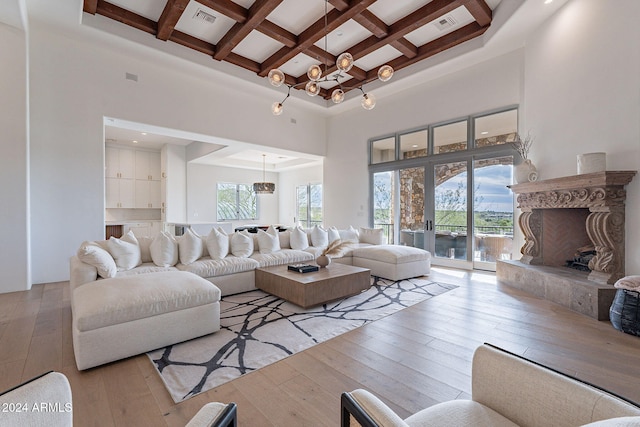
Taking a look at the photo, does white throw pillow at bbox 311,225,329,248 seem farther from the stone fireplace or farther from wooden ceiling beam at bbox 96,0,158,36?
wooden ceiling beam at bbox 96,0,158,36

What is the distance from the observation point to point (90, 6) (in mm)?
4180

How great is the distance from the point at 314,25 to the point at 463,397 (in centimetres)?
525

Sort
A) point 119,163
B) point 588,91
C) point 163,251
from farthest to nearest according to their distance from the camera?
point 119,163 → point 163,251 → point 588,91

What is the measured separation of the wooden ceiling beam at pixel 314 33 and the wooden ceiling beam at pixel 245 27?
83 cm

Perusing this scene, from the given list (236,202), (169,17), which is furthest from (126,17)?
(236,202)

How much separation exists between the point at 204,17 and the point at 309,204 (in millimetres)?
7624

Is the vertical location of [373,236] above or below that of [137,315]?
above

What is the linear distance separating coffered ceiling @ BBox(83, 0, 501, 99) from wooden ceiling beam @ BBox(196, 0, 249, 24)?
0.01m

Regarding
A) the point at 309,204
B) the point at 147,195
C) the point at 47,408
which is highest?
the point at 147,195

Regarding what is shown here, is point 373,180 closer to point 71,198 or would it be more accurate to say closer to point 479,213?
point 479,213

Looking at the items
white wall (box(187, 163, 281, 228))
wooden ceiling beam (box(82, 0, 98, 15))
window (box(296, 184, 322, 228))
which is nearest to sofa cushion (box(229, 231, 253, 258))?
wooden ceiling beam (box(82, 0, 98, 15))

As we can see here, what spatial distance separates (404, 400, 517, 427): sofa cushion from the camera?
3.36 feet

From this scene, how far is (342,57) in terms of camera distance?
11.6ft

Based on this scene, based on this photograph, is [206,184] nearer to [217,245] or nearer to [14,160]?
[14,160]
